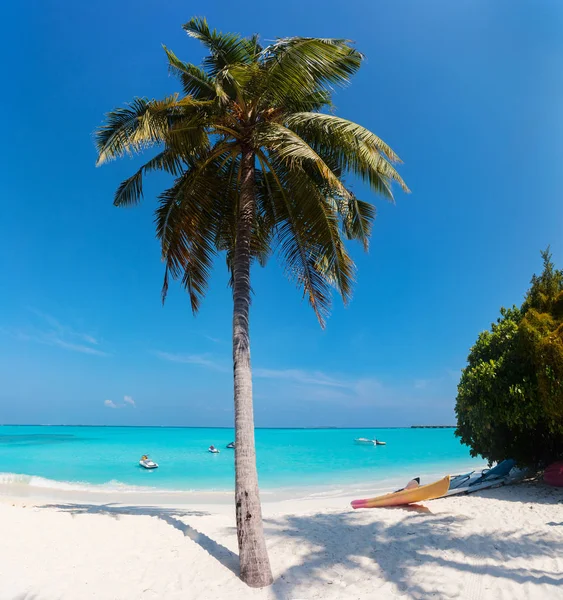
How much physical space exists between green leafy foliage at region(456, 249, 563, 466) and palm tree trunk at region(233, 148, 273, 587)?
7.55 metres

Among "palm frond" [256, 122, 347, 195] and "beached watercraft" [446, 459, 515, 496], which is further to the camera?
"beached watercraft" [446, 459, 515, 496]

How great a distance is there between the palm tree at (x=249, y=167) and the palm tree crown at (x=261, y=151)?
0.07 feet

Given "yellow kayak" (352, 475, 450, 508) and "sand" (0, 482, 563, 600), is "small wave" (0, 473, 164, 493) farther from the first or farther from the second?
"yellow kayak" (352, 475, 450, 508)

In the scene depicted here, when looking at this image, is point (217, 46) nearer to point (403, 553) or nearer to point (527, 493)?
point (403, 553)

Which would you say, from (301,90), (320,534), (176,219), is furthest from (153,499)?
(301,90)

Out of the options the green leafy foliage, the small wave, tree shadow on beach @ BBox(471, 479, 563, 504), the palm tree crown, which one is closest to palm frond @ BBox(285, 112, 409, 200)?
the palm tree crown

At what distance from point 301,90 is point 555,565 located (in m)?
7.81

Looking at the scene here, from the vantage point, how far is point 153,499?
1459 centimetres

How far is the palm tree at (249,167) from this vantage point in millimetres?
5723

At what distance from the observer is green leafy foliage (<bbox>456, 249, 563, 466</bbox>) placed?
9312mm

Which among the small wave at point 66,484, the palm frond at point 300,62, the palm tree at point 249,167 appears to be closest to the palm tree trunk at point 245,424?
the palm tree at point 249,167

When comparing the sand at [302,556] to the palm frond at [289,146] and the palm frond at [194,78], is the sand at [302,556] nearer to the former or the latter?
the palm frond at [289,146]

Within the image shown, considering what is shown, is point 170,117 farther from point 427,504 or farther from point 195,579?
point 427,504

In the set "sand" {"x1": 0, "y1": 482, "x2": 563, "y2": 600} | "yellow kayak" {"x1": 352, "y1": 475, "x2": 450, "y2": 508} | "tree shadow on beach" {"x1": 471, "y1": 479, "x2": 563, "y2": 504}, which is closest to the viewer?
"sand" {"x1": 0, "y1": 482, "x2": 563, "y2": 600}
